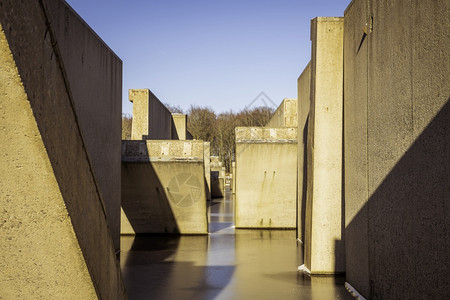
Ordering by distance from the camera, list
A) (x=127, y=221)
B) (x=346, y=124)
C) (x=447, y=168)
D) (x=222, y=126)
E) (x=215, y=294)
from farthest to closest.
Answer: (x=222, y=126) < (x=127, y=221) < (x=346, y=124) < (x=215, y=294) < (x=447, y=168)

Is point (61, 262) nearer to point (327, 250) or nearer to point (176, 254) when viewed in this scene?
point (327, 250)

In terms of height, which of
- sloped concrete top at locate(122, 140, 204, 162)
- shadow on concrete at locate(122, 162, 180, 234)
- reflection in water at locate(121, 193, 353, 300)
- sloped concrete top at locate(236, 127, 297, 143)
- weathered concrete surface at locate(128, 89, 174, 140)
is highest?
weathered concrete surface at locate(128, 89, 174, 140)

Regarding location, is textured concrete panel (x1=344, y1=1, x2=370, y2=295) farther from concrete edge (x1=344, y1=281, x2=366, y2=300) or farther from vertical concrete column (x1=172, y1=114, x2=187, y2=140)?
vertical concrete column (x1=172, y1=114, x2=187, y2=140)

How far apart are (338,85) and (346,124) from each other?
27.0 inches

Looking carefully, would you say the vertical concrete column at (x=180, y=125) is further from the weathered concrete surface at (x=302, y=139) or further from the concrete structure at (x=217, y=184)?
the weathered concrete surface at (x=302, y=139)

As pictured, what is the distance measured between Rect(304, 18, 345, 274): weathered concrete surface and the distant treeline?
39510 mm

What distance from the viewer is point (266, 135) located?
541 inches

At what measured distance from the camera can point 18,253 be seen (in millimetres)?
2805

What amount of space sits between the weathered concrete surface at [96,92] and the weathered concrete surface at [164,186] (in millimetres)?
1574

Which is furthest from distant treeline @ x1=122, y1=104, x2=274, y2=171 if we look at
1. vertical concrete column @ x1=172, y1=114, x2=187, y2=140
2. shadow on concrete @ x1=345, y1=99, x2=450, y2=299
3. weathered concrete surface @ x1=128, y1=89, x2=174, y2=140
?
shadow on concrete @ x1=345, y1=99, x2=450, y2=299

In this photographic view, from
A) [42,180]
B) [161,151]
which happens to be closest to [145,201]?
[161,151]

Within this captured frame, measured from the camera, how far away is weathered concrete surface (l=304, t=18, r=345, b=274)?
7703mm

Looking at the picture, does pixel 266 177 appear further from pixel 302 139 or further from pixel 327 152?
pixel 327 152

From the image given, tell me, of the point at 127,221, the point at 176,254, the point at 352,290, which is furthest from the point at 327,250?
the point at 127,221
